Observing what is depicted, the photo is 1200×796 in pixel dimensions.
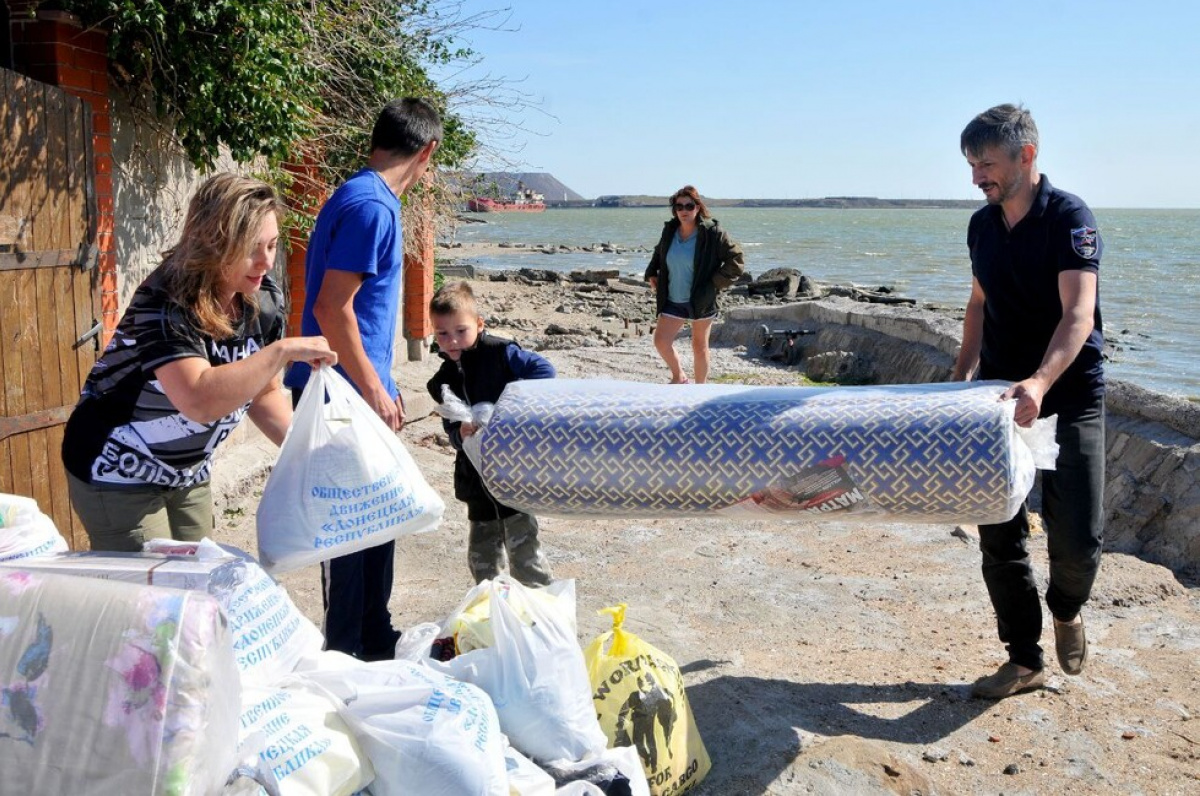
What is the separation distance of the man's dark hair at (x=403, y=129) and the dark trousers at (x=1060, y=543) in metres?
2.30

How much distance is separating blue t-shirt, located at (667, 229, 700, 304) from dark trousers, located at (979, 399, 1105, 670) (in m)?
5.10

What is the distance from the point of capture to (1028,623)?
12.8 feet

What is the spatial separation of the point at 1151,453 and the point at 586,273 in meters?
22.2

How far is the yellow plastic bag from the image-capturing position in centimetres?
295

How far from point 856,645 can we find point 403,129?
2679 mm

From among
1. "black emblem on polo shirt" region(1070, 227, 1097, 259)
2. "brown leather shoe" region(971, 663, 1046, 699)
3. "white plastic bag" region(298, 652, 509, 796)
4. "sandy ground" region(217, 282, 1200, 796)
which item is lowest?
"sandy ground" region(217, 282, 1200, 796)

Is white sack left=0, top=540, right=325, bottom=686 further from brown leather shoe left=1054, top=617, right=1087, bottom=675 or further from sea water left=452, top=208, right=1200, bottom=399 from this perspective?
sea water left=452, top=208, right=1200, bottom=399

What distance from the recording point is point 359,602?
11.3 ft

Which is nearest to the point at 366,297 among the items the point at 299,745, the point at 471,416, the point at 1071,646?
the point at 471,416

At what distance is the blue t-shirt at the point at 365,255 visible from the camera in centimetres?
329

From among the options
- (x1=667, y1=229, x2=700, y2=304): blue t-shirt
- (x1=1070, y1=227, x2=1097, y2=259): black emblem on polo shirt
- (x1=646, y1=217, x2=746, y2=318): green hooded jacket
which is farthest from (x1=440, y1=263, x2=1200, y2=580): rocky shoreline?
(x1=1070, y1=227, x2=1097, y2=259): black emblem on polo shirt

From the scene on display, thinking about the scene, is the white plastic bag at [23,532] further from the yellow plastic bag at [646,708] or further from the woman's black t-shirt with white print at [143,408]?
the yellow plastic bag at [646,708]

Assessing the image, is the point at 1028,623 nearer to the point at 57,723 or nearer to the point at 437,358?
the point at 57,723

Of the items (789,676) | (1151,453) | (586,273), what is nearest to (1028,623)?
(789,676)
